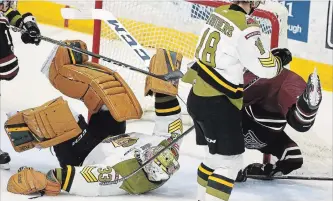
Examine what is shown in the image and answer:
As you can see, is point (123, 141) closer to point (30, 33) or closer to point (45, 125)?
point (45, 125)

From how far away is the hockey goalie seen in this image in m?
3.03

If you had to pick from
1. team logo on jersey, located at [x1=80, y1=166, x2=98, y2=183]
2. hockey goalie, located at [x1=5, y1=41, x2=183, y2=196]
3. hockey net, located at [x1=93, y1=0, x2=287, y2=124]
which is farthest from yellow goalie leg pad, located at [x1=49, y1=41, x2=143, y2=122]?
hockey net, located at [x1=93, y1=0, x2=287, y2=124]

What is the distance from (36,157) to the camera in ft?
12.0

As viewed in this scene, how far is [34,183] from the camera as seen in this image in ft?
9.76

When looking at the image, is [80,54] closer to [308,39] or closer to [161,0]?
[161,0]

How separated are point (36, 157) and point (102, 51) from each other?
2.24 ft

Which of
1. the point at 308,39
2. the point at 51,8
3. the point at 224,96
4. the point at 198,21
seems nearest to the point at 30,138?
the point at 224,96

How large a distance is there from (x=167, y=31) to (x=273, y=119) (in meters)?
1.01

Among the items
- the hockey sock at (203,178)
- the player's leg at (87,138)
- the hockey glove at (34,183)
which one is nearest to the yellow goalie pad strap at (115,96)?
the player's leg at (87,138)

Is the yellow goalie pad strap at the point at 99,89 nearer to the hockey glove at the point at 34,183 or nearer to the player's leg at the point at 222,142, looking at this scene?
the hockey glove at the point at 34,183

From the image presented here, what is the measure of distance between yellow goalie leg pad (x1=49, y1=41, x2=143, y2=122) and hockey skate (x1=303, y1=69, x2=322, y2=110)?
0.66 meters

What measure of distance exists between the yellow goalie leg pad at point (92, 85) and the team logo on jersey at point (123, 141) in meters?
0.08

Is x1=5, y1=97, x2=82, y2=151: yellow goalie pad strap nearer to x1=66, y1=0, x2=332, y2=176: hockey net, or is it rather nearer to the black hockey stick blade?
the black hockey stick blade

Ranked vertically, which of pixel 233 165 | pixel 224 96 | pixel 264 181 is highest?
pixel 224 96
